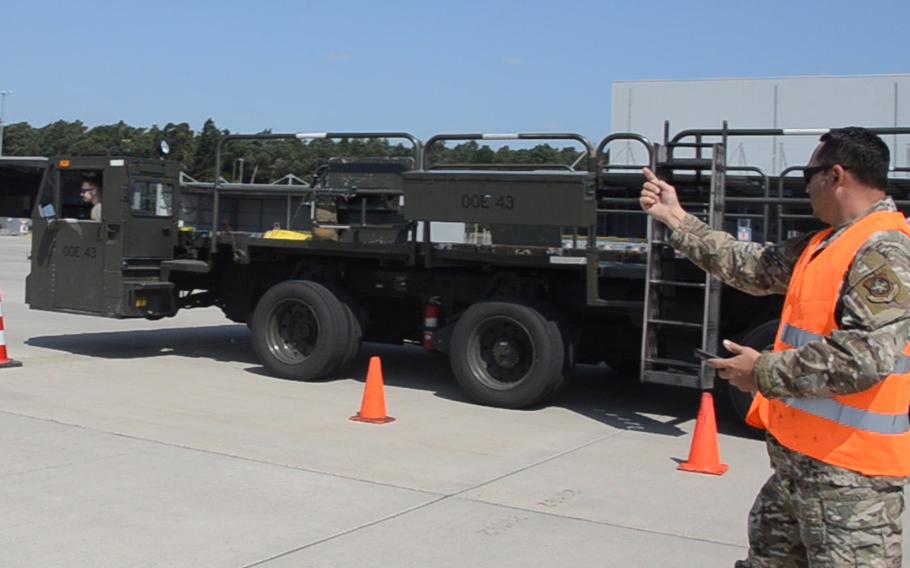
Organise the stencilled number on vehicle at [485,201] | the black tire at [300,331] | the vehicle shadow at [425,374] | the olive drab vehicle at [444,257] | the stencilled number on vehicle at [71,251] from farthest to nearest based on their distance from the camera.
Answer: the stencilled number on vehicle at [71,251]
the black tire at [300,331]
the vehicle shadow at [425,374]
the stencilled number on vehicle at [485,201]
the olive drab vehicle at [444,257]

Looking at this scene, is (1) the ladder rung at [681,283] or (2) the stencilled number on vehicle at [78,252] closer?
(1) the ladder rung at [681,283]

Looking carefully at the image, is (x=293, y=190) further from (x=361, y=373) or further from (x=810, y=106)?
(x=810, y=106)

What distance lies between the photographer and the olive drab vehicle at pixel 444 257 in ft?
28.7

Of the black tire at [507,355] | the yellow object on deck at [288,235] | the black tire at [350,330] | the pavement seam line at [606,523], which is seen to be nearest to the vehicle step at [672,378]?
the black tire at [507,355]

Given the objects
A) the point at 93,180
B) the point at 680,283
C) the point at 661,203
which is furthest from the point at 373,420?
the point at 661,203

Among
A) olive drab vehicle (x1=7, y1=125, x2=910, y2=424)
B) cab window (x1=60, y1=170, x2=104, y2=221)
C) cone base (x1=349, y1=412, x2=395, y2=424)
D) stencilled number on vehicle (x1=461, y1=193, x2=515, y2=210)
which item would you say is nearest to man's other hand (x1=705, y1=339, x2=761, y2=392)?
olive drab vehicle (x1=7, y1=125, x2=910, y2=424)

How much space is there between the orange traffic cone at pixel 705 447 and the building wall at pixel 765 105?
1559 cm

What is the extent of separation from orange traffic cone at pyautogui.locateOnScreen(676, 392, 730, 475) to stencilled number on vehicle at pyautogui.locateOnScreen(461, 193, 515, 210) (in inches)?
101

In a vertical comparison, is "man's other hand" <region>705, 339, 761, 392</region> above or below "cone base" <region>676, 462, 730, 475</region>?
above

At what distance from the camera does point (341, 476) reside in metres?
6.84

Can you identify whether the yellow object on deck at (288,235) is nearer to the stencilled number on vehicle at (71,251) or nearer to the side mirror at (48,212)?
the stencilled number on vehicle at (71,251)

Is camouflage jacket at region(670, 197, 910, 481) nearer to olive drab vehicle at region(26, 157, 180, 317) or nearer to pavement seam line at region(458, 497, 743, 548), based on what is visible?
pavement seam line at region(458, 497, 743, 548)

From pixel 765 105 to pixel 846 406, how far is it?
1062 inches

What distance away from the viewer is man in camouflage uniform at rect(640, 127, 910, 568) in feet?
9.48
